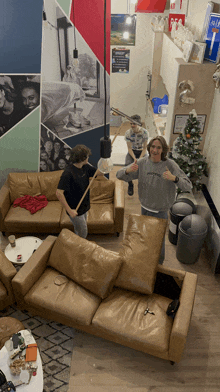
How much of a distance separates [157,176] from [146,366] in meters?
1.92

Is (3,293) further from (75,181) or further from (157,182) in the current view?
(157,182)

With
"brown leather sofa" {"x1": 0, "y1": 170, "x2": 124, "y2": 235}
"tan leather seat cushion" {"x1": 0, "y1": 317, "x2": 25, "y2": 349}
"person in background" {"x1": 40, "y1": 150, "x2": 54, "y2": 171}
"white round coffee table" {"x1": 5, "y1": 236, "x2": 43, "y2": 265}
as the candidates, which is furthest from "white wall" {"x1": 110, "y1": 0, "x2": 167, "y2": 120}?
"tan leather seat cushion" {"x1": 0, "y1": 317, "x2": 25, "y2": 349}

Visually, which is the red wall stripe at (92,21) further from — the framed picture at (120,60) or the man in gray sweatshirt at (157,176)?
the framed picture at (120,60)

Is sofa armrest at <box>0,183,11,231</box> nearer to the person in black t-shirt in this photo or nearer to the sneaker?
the person in black t-shirt

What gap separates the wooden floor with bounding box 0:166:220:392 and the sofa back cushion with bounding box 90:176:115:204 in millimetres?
2035

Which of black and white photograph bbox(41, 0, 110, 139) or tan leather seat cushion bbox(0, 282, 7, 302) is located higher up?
black and white photograph bbox(41, 0, 110, 139)

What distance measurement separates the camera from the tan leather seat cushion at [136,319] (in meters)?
2.96

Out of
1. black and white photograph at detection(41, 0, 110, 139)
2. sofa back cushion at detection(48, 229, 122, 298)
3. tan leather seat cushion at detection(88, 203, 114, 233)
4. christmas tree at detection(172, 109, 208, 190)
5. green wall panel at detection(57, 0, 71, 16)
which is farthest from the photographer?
tan leather seat cushion at detection(88, 203, 114, 233)

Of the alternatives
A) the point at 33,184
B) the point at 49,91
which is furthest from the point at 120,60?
the point at 33,184

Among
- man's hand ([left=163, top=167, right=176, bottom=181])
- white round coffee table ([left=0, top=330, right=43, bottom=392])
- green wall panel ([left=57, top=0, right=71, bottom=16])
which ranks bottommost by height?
white round coffee table ([left=0, top=330, right=43, bottom=392])

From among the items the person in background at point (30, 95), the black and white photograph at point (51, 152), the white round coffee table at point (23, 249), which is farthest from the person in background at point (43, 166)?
the white round coffee table at point (23, 249)

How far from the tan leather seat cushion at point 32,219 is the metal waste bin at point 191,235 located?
1.71 metres

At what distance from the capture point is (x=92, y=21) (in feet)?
14.2

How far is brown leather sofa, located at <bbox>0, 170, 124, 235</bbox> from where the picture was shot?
4.54 meters
